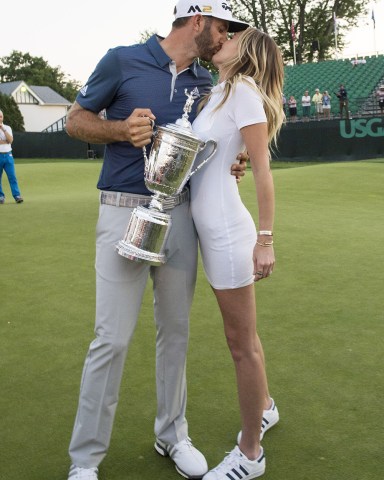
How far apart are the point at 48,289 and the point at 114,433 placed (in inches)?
121

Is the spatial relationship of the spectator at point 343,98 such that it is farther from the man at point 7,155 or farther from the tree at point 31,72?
the tree at point 31,72

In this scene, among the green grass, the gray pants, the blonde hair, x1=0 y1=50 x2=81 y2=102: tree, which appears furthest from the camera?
x1=0 y1=50 x2=81 y2=102: tree

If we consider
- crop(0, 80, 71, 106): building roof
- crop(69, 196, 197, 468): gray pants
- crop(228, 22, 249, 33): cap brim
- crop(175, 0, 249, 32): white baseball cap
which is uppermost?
crop(0, 80, 71, 106): building roof

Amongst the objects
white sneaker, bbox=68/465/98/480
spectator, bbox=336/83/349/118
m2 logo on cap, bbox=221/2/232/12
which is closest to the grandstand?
spectator, bbox=336/83/349/118

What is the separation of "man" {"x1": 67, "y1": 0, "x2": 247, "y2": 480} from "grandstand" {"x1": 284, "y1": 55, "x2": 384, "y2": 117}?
28.2m

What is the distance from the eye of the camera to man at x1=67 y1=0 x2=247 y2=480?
2998 mm

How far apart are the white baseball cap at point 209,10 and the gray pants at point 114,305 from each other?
31.2 inches

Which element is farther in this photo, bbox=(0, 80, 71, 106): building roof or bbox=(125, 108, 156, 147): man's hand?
bbox=(0, 80, 71, 106): building roof

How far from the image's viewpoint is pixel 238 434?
3.47m

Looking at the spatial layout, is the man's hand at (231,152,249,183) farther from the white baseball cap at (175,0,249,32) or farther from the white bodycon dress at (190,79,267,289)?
the white baseball cap at (175,0,249,32)

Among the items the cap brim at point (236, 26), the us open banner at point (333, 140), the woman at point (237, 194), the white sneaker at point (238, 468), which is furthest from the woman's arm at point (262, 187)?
the us open banner at point (333, 140)

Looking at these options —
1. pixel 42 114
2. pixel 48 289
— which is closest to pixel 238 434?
pixel 48 289

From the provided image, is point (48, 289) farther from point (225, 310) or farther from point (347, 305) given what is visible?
point (225, 310)

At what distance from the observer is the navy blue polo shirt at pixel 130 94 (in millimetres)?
2996
